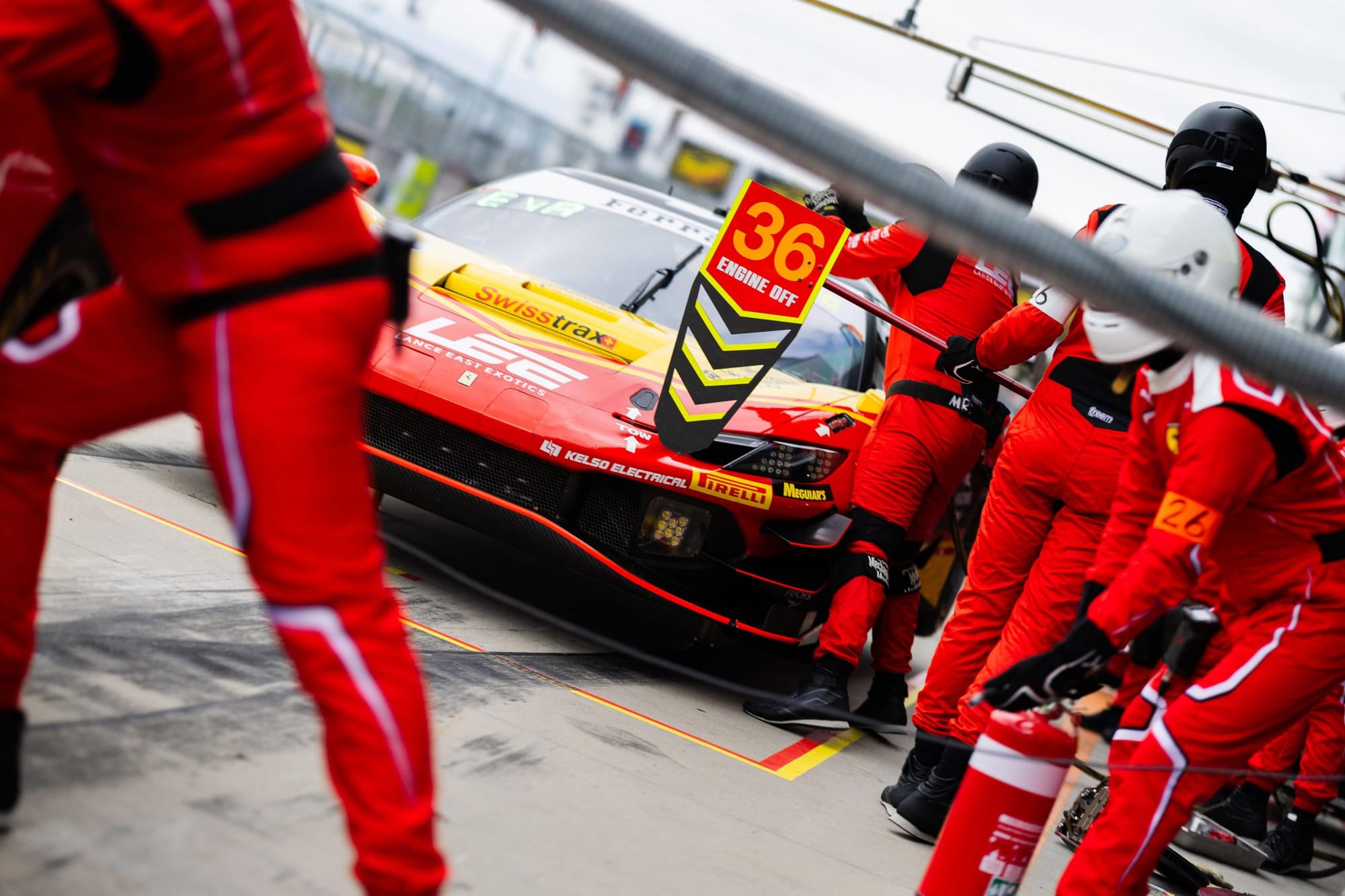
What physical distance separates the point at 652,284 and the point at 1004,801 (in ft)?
10.0

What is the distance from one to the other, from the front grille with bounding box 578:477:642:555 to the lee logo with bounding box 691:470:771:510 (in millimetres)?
224

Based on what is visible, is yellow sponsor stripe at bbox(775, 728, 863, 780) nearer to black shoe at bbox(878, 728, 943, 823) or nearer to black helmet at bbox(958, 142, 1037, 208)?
black shoe at bbox(878, 728, 943, 823)

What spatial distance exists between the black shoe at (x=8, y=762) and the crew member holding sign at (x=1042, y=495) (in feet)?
8.37

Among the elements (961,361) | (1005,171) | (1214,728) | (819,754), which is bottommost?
(819,754)

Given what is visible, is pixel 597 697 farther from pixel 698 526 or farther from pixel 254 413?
pixel 254 413

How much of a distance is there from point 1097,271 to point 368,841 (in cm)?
146

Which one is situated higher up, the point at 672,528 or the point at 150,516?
the point at 672,528

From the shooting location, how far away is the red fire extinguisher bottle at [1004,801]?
9.78ft

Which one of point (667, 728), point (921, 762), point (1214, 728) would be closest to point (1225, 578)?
point (1214, 728)

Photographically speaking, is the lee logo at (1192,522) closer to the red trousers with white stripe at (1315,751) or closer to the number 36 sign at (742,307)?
the number 36 sign at (742,307)

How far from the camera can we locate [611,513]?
4.44 m

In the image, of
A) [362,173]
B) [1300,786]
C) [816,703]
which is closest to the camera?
[362,173]

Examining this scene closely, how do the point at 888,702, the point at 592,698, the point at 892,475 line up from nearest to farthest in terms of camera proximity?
the point at 592,698, the point at 892,475, the point at 888,702

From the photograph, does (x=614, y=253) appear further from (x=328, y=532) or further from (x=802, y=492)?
(x=328, y=532)
